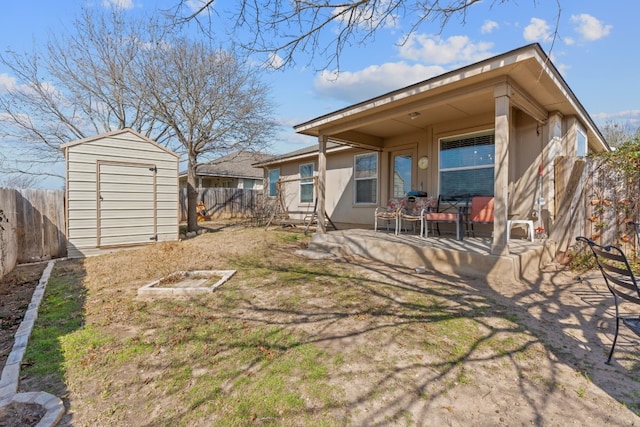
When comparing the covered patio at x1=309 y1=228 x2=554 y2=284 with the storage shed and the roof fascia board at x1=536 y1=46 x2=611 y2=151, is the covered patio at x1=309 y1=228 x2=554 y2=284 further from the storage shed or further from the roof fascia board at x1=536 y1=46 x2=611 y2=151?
the storage shed

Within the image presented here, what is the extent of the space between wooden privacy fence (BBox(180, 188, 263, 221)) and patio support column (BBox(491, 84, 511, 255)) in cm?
1392

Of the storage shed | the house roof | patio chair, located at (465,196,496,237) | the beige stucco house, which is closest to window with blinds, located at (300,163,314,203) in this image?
the beige stucco house

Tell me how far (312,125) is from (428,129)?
2.67m

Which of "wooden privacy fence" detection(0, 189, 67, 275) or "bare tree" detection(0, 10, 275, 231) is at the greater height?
"bare tree" detection(0, 10, 275, 231)

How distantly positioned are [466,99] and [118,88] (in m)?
11.1

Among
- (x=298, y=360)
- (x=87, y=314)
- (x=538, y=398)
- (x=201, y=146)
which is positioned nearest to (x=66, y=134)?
(x=201, y=146)

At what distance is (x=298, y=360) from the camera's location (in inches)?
87.7

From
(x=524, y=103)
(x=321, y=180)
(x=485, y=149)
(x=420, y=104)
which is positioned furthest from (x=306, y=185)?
(x=524, y=103)


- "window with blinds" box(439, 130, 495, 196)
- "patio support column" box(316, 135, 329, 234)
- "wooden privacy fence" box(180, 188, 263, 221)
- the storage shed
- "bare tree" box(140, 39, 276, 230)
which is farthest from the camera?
"wooden privacy fence" box(180, 188, 263, 221)

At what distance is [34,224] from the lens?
608 cm

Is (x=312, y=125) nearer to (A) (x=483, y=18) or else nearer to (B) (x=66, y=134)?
(A) (x=483, y=18)

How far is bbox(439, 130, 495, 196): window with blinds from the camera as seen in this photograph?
20.1 ft

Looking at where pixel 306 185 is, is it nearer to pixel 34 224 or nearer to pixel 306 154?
pixel 306 154

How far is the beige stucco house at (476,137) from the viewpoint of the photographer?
4195 mm
